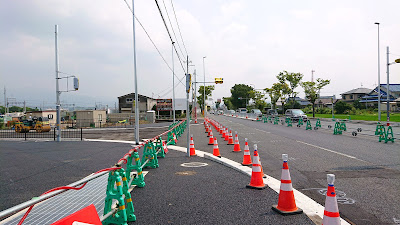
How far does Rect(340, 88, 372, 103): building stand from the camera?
83.2m

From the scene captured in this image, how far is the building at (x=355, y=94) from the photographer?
83.2 m

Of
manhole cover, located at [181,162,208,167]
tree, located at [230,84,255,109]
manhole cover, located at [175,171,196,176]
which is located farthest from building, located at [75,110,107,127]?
tree, located at [230,84,255,109]

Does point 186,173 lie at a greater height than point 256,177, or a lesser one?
lesser

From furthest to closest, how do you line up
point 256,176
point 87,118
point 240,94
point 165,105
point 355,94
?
point 240,94 < point 355,94 < point 165,105 < point 87,118 < point 256,176

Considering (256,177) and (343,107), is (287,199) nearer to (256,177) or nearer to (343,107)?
(256,177)

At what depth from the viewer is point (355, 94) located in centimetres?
8431

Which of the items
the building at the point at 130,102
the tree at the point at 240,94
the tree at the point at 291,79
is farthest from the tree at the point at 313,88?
the tree at the point at 240,94

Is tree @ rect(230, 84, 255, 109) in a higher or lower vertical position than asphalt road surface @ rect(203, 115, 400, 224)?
higher

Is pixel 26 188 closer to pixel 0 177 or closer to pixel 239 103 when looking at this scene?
pixel 0 177

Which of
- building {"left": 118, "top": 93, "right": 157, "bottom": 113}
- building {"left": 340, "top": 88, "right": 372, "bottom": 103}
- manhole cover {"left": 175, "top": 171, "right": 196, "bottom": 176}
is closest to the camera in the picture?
manhole cover {"left": 175, "top": 171, "right": 196, "bottom": 176}

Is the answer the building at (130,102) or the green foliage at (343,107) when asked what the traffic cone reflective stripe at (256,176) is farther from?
the building at (130,102)

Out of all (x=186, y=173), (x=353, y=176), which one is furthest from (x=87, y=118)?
(x=353, y=176)

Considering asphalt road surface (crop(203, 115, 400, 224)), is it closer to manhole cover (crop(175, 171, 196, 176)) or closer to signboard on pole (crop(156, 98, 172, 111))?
manhole cover (crop(175, 171, 196, 176))

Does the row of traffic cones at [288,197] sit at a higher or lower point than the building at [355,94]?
lower
